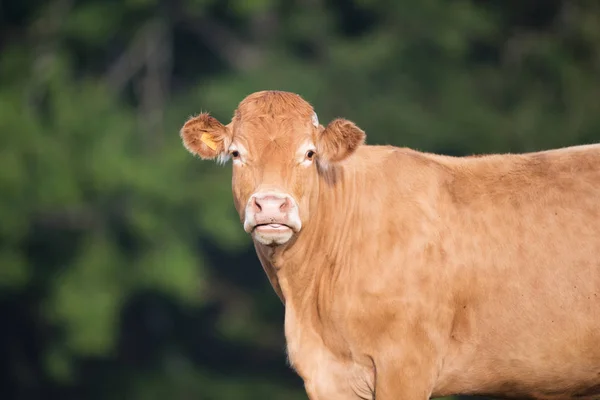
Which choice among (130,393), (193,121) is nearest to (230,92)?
(130,393)

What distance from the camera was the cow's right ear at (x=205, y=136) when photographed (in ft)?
24.2

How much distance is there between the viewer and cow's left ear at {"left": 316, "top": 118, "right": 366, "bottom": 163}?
23.4 feet

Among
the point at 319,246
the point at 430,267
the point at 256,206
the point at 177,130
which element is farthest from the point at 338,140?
the point at 177,130

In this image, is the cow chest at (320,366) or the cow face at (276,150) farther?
the cow chest at (320,366)

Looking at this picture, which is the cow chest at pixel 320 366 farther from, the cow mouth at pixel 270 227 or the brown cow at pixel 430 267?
the cow mouth at pixel 270 227

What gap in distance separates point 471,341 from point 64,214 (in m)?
20.4

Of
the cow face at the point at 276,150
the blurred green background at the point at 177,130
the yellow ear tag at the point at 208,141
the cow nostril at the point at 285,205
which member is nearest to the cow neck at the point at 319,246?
the cow face at the point at 276,150

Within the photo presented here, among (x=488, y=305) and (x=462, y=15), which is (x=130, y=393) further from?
(x=488, y=305)

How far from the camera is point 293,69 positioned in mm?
26797

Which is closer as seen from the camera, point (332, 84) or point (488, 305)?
point (488, 305)

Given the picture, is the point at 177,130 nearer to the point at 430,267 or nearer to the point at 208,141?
the point at 208,141

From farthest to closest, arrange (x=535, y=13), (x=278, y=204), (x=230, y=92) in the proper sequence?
(x=535, y=13)
(x=230, y=92)
(x=278, y=204)

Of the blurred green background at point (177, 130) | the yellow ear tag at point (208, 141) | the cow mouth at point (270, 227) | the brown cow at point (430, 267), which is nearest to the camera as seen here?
the cow mouth at point (270, 227)

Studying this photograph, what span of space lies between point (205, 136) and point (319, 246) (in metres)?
0.98
